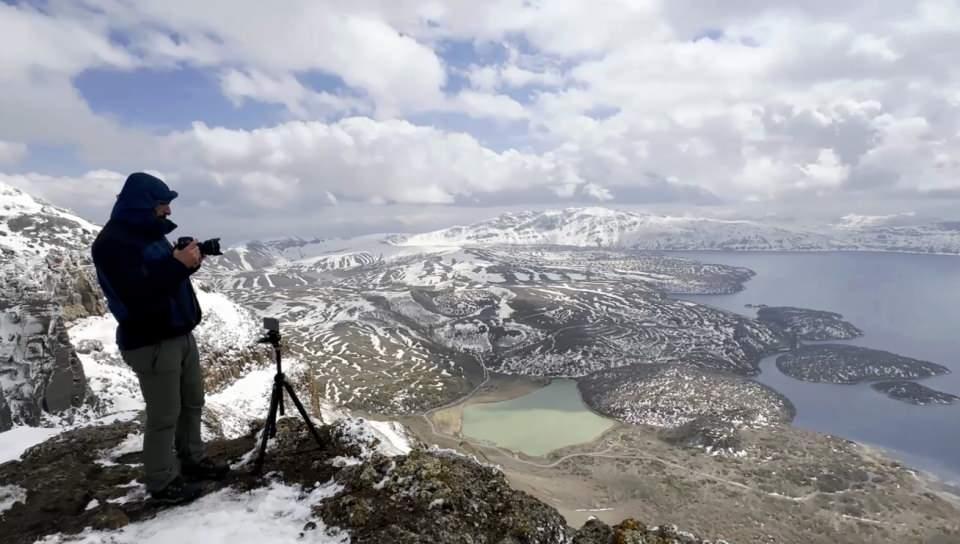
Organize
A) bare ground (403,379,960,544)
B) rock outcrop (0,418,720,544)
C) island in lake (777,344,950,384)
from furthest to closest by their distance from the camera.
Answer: island in lake (777,344,950,384), bare ground (403,379,960,544), rock outcrop (0,418,720,544)

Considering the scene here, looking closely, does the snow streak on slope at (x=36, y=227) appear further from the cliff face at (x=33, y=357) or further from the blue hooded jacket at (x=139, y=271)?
the blue hooded jacket at (x=139, y=271)

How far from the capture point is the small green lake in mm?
98831

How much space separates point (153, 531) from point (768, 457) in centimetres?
10654

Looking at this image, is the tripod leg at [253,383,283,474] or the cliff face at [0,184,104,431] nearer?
the tripod leg at [253,383,283,474]

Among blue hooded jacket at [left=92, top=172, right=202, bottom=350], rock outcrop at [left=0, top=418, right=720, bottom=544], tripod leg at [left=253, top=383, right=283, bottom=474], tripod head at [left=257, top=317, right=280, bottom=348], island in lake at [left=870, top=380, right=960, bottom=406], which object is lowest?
island in lake at [left=870, top=380, right=960, bottom=406]

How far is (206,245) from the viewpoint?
6.80 metres

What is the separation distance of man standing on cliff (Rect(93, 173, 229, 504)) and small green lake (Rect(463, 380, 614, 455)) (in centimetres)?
9309

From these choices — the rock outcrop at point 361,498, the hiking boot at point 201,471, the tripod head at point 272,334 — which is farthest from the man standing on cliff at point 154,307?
the tripod head at point 272,334

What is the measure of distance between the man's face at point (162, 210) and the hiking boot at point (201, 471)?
3848 mm

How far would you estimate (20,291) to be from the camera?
1230 inches

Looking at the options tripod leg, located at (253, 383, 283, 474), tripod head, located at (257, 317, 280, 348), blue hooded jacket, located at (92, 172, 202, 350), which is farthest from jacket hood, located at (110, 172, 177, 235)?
tripod leg, located at (253, 383, 283, 474)

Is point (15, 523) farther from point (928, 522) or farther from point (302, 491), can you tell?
point (928, 522)

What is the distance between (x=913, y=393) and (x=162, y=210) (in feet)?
599

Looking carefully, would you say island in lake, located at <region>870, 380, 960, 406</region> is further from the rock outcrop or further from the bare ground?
the rock outcrop
